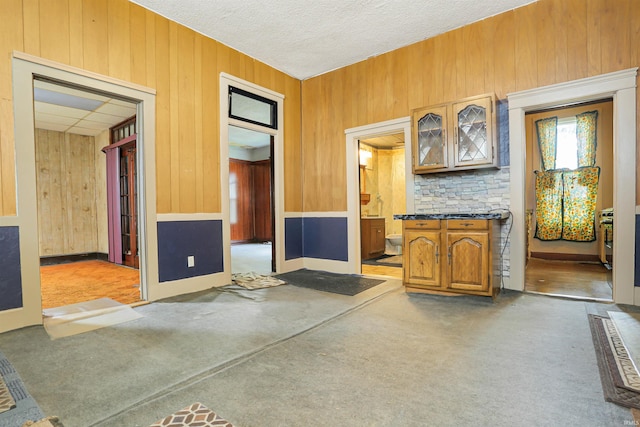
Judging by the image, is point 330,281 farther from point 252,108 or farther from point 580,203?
point 580,203

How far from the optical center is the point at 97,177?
21.3ft

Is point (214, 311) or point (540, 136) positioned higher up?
point (540, 136)

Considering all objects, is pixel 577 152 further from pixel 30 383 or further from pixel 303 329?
pixel 30 383

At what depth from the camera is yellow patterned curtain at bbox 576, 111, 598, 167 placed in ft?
17.4

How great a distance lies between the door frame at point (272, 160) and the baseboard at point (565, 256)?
15.4 feet

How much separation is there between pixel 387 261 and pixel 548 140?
3558 mm

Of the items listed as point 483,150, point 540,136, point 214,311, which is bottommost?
point 214,311

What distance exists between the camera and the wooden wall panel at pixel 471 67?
2.98 meters

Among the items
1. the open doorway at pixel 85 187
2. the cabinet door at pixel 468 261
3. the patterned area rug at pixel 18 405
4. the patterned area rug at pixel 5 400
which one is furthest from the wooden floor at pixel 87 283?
the cabinet door at pixel 468 261

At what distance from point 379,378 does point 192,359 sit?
108 centimetres

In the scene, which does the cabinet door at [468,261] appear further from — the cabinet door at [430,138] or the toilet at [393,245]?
the toilet at [393,245]

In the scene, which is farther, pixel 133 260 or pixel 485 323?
pixel 133 260

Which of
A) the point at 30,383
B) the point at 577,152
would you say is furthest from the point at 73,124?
the point at 577,152

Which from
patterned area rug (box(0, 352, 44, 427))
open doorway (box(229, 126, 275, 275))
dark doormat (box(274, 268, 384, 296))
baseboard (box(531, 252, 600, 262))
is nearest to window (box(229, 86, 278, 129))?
dark doormat (box(274, 268, 384, 296))
